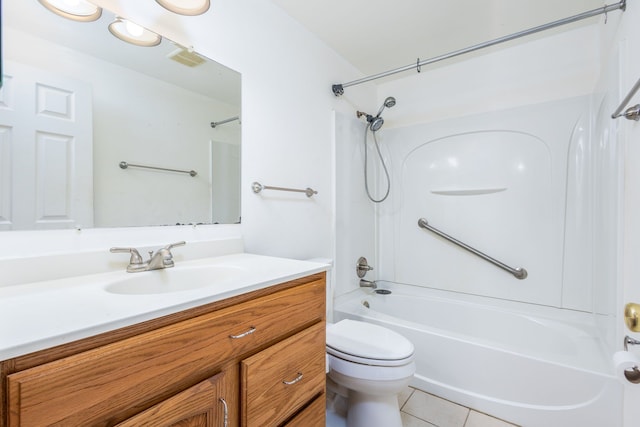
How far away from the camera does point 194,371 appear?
0.68 metres

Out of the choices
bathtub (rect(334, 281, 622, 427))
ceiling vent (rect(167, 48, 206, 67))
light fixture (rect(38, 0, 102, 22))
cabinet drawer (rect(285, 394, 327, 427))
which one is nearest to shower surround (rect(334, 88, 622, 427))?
bathtub (rect(334, 281, 622, 427))

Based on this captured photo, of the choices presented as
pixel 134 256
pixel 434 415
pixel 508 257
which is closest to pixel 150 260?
pixel 134 256

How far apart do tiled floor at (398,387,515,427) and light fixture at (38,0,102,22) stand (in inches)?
85.9

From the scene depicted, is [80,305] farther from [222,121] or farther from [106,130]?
[222,121]

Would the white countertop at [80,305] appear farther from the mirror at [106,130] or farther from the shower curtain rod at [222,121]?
the shower curtain rod at [222,121]

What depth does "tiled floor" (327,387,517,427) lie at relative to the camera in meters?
1.48

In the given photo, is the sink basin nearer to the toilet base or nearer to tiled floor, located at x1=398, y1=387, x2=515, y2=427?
the toilet base

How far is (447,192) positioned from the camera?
2309 mm

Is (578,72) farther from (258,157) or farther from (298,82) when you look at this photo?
(258,157)

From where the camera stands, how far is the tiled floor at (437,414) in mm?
1475

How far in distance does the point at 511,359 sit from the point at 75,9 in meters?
2.34

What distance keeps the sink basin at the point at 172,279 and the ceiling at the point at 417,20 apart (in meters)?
1.50

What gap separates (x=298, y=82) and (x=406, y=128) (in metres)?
1.13

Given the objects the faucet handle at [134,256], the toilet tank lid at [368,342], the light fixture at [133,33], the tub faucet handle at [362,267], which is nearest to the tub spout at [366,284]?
the tub faucet handle at [362,267]
